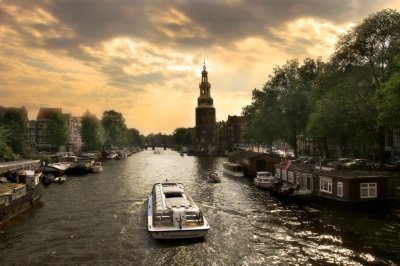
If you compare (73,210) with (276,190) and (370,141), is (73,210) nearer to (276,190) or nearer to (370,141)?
(276,190)

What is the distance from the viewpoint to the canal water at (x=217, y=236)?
26688 millimetres

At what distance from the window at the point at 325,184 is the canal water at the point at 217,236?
7.60ft

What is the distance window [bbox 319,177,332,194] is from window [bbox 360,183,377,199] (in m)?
3.81

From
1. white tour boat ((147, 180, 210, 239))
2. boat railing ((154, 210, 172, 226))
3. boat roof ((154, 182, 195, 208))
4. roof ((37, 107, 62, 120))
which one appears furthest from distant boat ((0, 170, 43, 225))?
roof ((37, 107, 62, 120))

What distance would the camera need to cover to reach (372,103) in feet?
197

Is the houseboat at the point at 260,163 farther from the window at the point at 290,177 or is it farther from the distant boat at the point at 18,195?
the distant boat at the point at 18,195

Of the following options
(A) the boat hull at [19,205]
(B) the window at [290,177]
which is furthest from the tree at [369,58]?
(A) the boat hull at [19,205]

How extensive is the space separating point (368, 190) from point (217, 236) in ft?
63.7

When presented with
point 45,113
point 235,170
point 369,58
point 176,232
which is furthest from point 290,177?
point 45,113

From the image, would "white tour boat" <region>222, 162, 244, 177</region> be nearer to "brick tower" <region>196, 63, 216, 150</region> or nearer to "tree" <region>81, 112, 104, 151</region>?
"tree" <region>81, 112, 104, 151</region>

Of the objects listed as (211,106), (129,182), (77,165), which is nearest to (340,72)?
(129,182)

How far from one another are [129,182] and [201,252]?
141ft

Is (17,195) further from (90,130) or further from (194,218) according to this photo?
(90,130)

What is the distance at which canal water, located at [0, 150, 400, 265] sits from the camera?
26688mm
